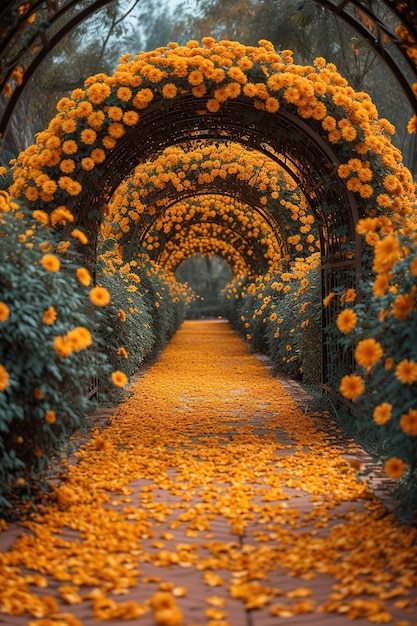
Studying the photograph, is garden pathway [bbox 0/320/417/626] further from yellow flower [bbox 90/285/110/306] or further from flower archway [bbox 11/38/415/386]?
flower archway [bbox 11/38/415/386]

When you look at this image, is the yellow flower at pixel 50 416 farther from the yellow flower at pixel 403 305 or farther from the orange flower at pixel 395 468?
the yellow flower at pixel 403 305

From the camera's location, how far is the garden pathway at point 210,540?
2.36m

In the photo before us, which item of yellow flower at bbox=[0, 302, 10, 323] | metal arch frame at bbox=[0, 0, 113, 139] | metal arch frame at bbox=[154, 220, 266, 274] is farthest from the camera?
metal arch frame at bbox=[154, 220, 266, 274]

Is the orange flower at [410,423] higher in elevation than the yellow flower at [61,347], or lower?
lower

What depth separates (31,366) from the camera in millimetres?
3203

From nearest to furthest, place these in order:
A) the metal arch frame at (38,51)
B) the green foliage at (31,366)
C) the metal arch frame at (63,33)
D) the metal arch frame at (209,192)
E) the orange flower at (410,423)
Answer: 1. the orange flower at (410,423)
2. the green foliage at (31,366)
3. the metal arch frame at (63,33)
4. the metal arch frame at (38,51)
5. the metal arch frame at (209,192)

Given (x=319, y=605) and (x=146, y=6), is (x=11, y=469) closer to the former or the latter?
(x=319, y=605)

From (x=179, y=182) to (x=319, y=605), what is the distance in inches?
342

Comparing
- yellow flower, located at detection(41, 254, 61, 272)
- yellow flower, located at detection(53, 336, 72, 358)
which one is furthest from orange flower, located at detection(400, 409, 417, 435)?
yellow flower, located at detection(41, 254, 61, 272)

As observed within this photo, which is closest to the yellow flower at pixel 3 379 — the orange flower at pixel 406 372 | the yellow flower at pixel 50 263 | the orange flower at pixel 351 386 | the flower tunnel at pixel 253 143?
the yellow flower at pixel 50 263

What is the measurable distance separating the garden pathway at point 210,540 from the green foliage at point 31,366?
0.91 feet

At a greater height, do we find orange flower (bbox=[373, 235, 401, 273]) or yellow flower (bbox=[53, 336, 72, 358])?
orange flower (bbox=[373, 235, 401, 273])

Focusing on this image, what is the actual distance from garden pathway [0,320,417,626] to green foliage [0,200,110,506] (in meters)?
0.28

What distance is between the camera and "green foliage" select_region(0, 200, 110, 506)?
10.4ft
